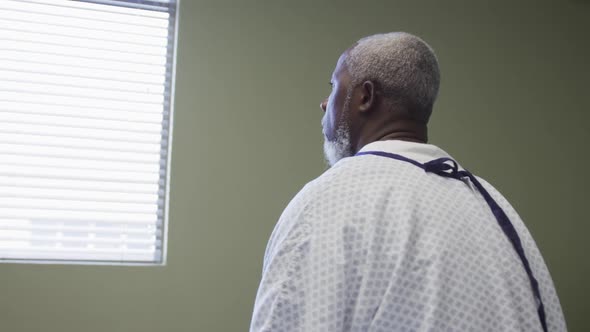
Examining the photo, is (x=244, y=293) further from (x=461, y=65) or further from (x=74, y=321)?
(x=461, y=65)

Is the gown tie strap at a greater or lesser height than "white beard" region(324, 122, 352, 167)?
lesser

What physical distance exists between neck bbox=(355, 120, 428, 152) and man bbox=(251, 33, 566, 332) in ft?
0.27

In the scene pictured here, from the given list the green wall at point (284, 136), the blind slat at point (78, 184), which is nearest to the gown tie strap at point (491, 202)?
the green wall at point (284, 136)

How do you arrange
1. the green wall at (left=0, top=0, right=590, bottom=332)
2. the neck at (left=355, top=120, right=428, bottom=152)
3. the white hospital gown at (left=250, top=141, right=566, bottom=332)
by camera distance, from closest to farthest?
the white hospital gown at (left=250, top=141, right=566, bottom=332) < the neck at (left=355, top=120, right=428, bottom=152) < the green wall at (left=0, top=0, right=590, bottom=332)

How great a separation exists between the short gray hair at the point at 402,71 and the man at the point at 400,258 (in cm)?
15

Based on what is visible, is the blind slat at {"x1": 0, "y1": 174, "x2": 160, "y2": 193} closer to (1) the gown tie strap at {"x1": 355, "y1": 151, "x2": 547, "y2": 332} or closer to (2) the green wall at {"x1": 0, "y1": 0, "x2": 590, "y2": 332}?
(2) the green wall at {"x1": 0, "y1": 0, "x2": 590, "y2": 332}

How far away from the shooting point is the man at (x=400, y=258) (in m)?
0.87

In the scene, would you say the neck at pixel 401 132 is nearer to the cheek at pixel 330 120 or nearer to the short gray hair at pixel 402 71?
the short gray hair at pixel 402 71

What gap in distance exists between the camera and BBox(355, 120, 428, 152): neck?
1.17 metres

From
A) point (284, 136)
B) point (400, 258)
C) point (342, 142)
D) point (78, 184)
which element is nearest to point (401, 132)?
point (342, 142)

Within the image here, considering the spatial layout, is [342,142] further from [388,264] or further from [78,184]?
[78,184]

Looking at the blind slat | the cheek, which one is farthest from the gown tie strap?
the blind slat

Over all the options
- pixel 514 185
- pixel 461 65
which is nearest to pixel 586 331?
pixel 514 185

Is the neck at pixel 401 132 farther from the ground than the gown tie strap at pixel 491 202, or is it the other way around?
the neck at pixel 401 132
